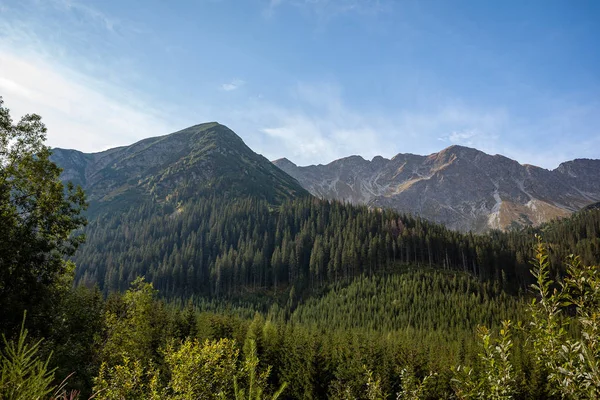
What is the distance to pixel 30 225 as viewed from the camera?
2145 centimetres

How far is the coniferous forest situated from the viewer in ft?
24.9

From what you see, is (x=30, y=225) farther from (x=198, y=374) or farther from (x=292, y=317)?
(x=292, y=317)

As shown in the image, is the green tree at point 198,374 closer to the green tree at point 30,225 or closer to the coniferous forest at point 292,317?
the coniferous forest at point 292,317

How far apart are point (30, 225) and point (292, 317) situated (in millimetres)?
116594

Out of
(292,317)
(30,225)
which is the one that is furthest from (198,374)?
(292,317)

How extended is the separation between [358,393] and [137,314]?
36.8 metres

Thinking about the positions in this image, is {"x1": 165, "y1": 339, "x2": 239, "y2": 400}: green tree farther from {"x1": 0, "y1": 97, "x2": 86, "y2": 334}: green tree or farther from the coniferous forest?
{"x1": 0, "y1": 97, "x2": 86, "y2": 334}: green tree

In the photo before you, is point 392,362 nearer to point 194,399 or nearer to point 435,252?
point 194,399

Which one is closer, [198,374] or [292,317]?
[198,374]

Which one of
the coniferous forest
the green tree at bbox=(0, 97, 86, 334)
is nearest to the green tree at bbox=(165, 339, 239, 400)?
the coniferous forest

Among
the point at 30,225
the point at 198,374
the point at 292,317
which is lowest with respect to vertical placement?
the point at 292,317

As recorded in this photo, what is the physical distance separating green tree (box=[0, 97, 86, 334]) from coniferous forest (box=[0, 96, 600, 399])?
0.10m

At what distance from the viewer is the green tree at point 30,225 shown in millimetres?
19625

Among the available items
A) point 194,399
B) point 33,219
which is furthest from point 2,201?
point 194,399
